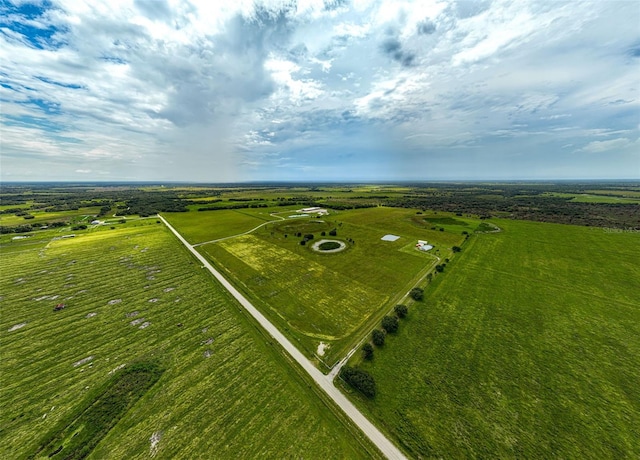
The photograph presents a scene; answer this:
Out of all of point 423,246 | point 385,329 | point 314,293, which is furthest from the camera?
point 423,246

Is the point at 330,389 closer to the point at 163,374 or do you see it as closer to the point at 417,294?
the point at 163,374

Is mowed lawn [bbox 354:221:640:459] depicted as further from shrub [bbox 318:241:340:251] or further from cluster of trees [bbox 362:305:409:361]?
shrub [bbox 318:241:340:251]

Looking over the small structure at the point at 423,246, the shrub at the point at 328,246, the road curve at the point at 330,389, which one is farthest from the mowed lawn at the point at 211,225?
the small structure at the point at 423,246

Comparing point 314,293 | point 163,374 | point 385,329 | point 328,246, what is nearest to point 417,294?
point 385,329

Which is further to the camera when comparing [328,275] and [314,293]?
[328,275]

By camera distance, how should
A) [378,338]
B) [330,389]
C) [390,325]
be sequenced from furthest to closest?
[390,325]
[378,338]
[330,389]

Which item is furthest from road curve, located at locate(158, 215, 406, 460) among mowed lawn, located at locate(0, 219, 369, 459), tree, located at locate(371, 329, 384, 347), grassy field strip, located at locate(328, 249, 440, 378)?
tree, located at locate(371, 329, 384, 347)

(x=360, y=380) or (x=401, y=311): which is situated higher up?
(x=401, y=311)
